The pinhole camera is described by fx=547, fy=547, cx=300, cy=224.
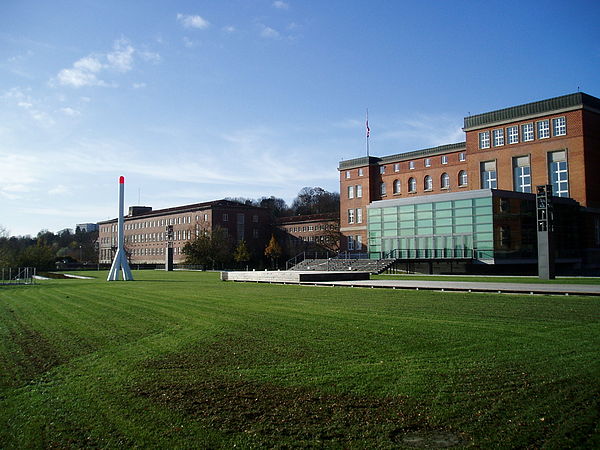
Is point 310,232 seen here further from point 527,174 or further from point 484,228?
point 484,228

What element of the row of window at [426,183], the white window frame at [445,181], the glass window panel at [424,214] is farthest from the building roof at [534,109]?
the glass window panel at [424,214]

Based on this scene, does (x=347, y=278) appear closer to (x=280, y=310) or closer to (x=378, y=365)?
(x=280, y=310)

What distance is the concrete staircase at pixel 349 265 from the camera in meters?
51.1

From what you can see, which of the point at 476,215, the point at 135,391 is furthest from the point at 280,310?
the point at 476,215

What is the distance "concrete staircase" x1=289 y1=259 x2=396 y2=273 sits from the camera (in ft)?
168

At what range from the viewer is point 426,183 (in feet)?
254

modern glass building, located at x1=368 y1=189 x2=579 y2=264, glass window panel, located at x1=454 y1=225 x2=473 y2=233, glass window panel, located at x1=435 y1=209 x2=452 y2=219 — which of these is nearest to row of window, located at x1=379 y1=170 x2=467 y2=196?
modern glass building, located at x1=368 y1=189 x2=579 y2=264

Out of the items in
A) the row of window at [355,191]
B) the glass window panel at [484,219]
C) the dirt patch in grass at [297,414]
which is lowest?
the dirt patch in grass at [297,414]

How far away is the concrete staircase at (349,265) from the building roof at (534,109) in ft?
70.7

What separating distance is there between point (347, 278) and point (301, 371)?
27.6 meters

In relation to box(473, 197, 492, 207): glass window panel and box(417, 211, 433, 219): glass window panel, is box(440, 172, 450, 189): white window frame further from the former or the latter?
box(473, 197, 492, 207): glass window panel

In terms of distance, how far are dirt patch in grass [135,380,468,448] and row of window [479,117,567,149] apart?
55.5m

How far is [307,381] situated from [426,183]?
234 feet

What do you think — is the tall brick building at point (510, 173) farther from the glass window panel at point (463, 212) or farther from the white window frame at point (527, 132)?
the glass window panel at point (463, 212)
